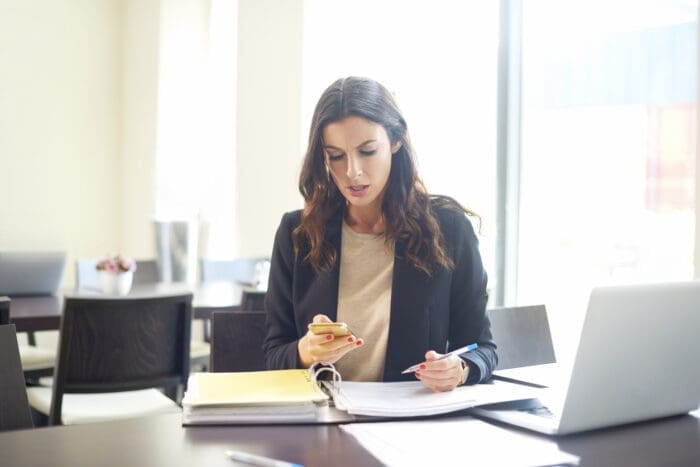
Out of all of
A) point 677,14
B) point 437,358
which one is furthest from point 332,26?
point 437,358

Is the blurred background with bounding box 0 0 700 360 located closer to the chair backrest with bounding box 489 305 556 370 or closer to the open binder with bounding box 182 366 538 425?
the chair backrest with bounding box 489 305 556 370

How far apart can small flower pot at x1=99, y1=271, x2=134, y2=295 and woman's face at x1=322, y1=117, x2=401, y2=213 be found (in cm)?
187

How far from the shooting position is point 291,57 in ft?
15.7

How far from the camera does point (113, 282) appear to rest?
139 inches

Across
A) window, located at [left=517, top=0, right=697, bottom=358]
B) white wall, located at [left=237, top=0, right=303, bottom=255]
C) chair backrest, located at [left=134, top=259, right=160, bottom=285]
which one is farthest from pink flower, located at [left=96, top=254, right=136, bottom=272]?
window, located at [left=517, top=0, right=697, bottom=358]

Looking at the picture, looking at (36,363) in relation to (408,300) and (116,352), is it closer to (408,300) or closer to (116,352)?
(116,352)

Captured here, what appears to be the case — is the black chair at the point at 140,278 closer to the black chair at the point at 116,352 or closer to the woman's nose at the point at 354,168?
the black chair at the point at 116,352

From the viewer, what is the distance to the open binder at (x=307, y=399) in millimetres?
1413

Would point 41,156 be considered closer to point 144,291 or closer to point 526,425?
point 144,291

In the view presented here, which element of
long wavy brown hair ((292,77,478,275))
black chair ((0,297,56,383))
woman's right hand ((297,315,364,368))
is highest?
long wavy brown hair ((292,77,478,275))

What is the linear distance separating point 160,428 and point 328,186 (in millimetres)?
815

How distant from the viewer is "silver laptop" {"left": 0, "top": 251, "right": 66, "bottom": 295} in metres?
3.49

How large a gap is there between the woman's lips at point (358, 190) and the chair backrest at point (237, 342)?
39 centimetres

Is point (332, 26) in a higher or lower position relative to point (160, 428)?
higher
